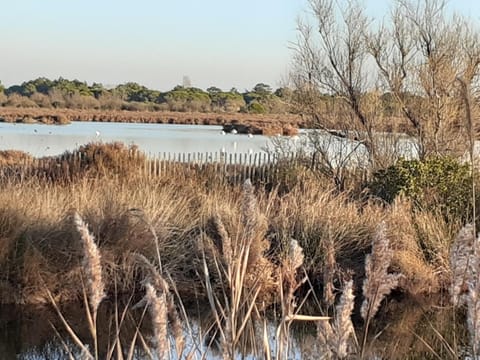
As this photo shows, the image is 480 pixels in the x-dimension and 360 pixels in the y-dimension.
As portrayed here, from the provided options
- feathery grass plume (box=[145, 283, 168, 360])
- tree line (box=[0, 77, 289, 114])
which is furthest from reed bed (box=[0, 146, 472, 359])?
tree line (box=[0, 77, 289, 114])

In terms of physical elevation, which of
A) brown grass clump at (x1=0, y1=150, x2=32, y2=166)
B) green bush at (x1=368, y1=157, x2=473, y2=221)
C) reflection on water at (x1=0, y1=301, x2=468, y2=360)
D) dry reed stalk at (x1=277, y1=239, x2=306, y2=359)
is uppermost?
dry reed stalk at (x1=277, y1=239, x2=306, y2=359)

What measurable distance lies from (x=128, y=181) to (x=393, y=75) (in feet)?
21.3

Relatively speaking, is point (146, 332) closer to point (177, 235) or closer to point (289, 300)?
point (177, 235)

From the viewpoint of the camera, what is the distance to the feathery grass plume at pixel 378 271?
2.31 meters

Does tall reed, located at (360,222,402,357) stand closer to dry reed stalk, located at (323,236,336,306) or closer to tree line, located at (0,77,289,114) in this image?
dry reed stalk, located at (323,236,336,306)

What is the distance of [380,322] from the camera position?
9562 mm

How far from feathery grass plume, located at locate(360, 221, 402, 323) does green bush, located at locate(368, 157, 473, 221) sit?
10.5 meters

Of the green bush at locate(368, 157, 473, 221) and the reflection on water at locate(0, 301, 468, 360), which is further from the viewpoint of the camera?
the green bush at locate(368, 157, 473, 221)

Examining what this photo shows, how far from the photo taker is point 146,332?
8430mm

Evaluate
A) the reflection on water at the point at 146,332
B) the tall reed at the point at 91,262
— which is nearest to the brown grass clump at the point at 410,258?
the reflection on water at the point at 146,332

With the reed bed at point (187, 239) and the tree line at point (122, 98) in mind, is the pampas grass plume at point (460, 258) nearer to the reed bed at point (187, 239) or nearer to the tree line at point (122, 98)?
the reed bed at point (187, 239)

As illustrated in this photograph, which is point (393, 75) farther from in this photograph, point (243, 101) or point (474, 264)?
point (243, 101)

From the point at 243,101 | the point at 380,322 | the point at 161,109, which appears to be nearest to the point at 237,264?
the point at 380,322

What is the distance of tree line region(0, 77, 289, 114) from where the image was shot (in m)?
71.8
